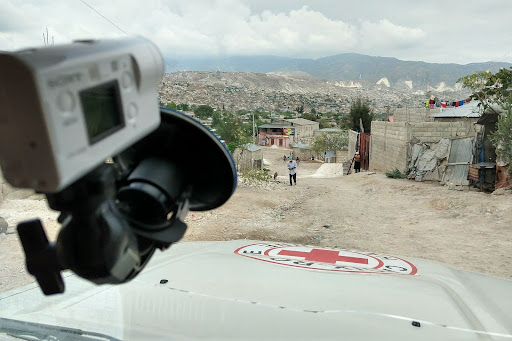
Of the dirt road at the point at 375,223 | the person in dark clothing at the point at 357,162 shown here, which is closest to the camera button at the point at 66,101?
the dirt road at the point at 375,223

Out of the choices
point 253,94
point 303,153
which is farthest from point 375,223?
point 253,94

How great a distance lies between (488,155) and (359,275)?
11.3 meters

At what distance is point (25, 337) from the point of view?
127 centimetres

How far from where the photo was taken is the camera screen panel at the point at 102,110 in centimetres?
52

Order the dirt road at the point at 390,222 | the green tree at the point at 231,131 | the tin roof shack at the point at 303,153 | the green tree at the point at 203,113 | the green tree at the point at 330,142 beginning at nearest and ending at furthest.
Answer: the green tree at the point at 203,113 < the dirt road at the point at 390,222 < the green tree at the point at 231,131 < the green tree at the point at 330,142 < the tin roof shack at the point at 303,153

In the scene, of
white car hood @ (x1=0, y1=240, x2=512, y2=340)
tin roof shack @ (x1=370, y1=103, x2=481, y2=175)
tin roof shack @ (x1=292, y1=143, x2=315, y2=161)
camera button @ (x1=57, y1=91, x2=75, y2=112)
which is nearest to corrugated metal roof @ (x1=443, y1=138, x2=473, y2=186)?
tin roof shack @ (x1=370, y1=103, x2=481, y2=175)

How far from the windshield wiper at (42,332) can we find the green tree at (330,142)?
128 feet

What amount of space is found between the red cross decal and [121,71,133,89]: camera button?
1805 mm

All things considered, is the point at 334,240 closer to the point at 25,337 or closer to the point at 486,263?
the point at 486,263

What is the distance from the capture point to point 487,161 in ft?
38.0

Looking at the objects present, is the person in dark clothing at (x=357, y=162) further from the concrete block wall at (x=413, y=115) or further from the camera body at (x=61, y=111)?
the camera body at (x=61, y=111)

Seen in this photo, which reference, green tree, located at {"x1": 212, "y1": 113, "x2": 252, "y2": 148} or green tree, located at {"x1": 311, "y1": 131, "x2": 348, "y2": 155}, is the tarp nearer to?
green tree, located at {"x1": 212, "y1": 113, "x2": 252, "y2": 148}

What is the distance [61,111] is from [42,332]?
3.61 ft

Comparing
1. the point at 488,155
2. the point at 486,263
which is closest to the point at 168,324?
the point at 486,263
